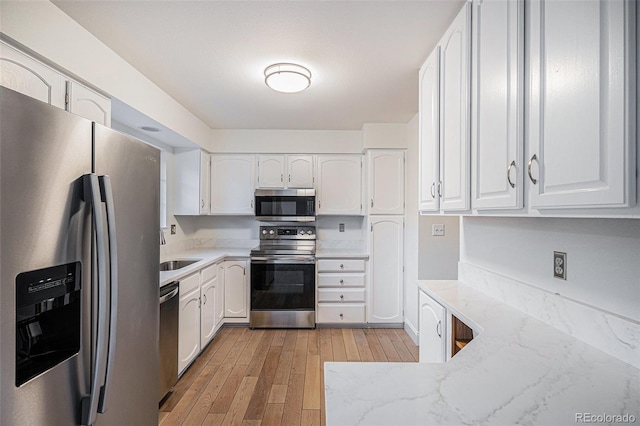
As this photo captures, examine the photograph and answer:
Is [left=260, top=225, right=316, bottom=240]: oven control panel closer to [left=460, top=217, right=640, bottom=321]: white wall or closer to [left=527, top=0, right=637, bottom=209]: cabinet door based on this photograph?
[left=460, top=217, right=640, bottom=321]: white wall

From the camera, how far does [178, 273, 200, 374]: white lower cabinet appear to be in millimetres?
2250

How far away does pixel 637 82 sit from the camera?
0.63m

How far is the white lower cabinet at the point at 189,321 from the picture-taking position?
2250 millimetres

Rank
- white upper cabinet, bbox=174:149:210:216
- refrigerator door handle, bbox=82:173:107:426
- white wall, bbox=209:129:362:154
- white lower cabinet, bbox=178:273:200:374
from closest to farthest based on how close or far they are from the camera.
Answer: refrigerator door handle, bbox=82:173:107:426
white lower cabinet, bbox=178:273:200:374
white upper cabinet, bbox=174:149:210:216
white wall, bbox=209:129:362:154

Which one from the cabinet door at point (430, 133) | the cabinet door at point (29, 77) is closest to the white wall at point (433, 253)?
the cabinet door at point (430, 133)

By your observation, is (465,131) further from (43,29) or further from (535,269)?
(43,29)

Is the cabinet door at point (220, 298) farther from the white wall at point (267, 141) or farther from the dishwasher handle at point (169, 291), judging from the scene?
the white wall at point (267, 141)

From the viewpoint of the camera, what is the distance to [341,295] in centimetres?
335

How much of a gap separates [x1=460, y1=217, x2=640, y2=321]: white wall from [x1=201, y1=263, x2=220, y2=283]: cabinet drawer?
2322mm

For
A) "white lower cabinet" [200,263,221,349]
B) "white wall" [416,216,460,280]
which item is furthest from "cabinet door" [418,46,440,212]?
"white lower cabinet" [200,263,221,349]

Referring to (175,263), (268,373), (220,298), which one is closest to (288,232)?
(220,298)

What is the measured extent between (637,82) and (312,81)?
189 centimetres

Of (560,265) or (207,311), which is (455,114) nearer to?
(560,265)

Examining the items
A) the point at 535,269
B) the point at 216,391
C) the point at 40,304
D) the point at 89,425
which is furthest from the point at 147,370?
the point at 535,269
